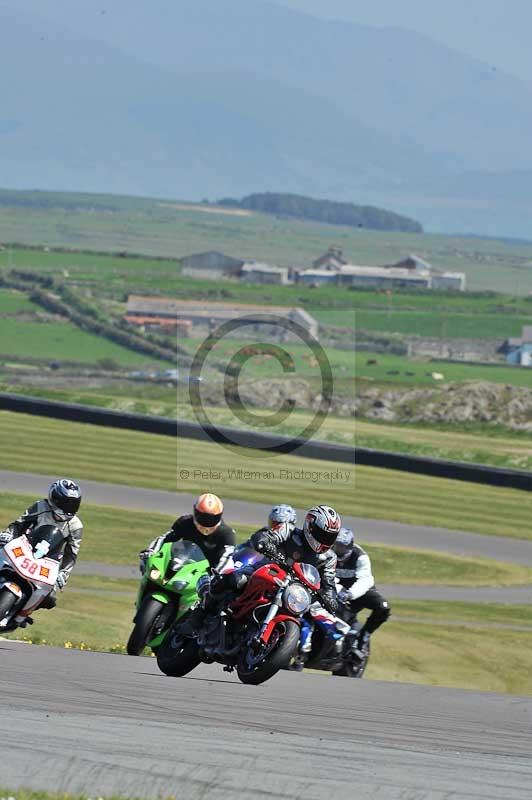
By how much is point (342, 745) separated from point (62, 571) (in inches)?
219

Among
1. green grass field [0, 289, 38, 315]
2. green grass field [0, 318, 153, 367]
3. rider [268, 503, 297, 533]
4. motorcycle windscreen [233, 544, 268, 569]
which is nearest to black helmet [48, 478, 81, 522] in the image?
rider [268, 503, 297, 533]

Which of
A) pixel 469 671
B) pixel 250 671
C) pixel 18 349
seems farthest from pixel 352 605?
pixel 18 349

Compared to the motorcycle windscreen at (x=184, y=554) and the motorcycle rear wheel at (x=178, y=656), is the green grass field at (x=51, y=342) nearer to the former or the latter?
the motorcycle windscreen at (x=184, y=554)

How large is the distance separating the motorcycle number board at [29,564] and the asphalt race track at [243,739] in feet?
3.05

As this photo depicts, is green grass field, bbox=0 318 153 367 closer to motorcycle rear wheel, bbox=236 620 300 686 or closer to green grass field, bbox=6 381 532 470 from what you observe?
green grass field, bbox=6 381 532 470

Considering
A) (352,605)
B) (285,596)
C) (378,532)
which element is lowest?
(378,532)

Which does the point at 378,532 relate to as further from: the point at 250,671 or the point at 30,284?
the point at 30,284

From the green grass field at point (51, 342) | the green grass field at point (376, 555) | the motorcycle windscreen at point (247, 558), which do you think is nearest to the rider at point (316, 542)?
the motorcycle windscreen at point (247, 558)

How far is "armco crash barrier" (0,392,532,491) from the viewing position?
4462 centimetres

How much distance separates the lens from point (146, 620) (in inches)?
566

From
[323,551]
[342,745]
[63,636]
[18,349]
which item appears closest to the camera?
[342,745]

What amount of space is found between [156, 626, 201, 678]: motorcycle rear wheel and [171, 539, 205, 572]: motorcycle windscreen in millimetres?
887

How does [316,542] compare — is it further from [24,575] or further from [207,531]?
[24,575]

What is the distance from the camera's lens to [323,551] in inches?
533
